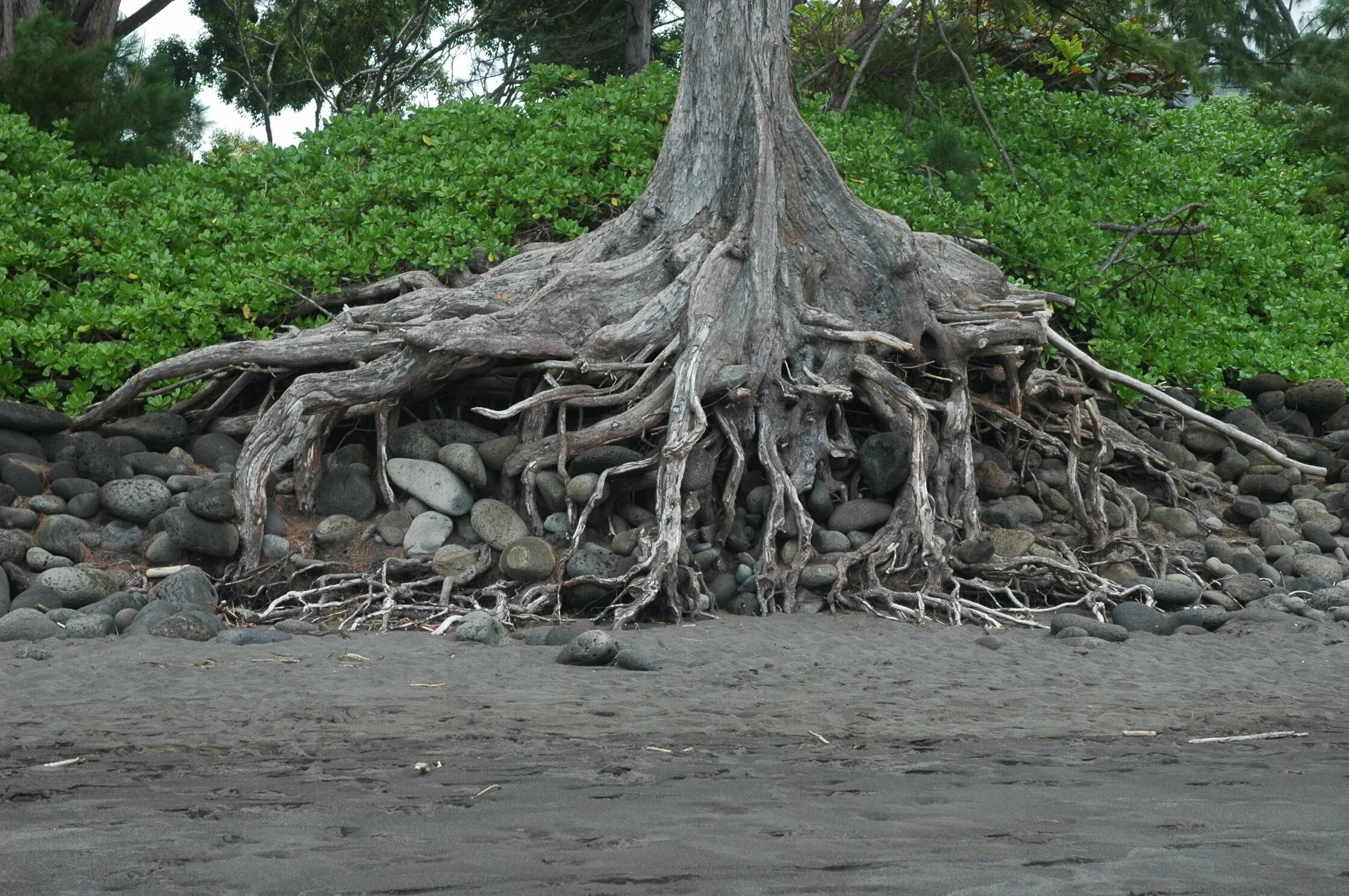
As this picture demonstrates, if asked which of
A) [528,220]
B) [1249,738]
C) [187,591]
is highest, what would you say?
[528,220]

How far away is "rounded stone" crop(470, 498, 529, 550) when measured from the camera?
6.83m

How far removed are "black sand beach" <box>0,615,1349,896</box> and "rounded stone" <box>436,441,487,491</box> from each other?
5.55ft

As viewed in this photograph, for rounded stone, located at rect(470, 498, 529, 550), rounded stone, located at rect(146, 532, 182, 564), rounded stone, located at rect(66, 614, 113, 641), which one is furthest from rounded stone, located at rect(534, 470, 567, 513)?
rounded stone, located at rect(66, 614, 113, 641)

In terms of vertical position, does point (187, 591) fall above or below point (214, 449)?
below

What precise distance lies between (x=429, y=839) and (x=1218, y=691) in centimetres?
349

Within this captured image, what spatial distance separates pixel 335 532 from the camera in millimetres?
6977

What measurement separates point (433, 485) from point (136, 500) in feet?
5.27

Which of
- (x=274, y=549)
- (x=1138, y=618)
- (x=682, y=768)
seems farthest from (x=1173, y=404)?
(x=682, y=768)

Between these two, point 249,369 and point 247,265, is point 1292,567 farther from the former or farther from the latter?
point 247,265

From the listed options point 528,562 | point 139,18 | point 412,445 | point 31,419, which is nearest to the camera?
point 528,562

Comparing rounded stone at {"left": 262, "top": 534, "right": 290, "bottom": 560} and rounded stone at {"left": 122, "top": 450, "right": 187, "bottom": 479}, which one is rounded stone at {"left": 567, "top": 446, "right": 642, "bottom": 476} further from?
rounded stone at {"left": 122, "top": 450, "right": 187, "bottom": 479}

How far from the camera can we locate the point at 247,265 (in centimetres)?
910

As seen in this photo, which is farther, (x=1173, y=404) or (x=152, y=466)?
(x=1173, y=404)

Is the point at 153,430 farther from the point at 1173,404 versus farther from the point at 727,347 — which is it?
the point at 1173,404
